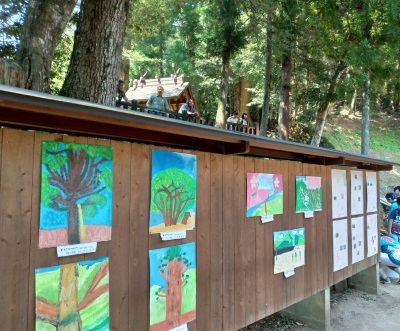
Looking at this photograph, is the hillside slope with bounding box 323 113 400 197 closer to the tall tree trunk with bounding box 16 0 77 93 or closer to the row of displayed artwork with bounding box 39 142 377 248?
the row of displayed artwork with bounding box 39 142 377 248

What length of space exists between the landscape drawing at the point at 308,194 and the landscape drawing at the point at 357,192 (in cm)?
143

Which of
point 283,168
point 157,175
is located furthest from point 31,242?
point 283,168

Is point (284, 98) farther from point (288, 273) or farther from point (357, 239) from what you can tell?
point (288, 273)

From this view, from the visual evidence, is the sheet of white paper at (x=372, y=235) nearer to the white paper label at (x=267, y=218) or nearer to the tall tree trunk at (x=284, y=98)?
the white paper label at (x=267, y=218)

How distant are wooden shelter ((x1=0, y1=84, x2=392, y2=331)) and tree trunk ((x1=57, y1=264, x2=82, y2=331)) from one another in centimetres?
9

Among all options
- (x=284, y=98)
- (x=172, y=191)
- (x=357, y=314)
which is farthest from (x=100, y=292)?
(x=284, y=98)

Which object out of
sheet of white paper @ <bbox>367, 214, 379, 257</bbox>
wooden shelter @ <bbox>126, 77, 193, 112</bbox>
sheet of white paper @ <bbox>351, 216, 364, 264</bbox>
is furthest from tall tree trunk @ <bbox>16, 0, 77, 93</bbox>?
wooden shelter @ <bbox>126, 77, 193, 112</bbox>

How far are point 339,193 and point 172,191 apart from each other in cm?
387

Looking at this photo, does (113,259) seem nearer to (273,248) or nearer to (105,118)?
(105,118)

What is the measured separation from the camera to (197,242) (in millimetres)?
3258

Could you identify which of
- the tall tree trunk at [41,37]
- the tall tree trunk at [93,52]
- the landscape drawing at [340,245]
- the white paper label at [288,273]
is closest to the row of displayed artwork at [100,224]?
the white paper label at [288,273]

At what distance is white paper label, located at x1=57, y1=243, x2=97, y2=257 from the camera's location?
225 centimetres

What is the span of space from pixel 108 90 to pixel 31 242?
11.8 feet

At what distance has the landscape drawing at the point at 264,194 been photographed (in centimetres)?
388
